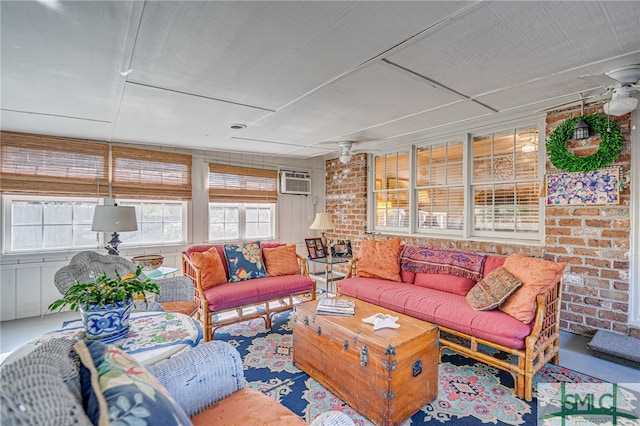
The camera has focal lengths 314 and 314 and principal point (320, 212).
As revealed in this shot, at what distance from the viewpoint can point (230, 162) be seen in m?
5.18

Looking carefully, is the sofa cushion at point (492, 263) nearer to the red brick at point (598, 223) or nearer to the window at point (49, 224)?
the red brick at point (598, 223)

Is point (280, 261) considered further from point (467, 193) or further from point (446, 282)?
point (467, 193)

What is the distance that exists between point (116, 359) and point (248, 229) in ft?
15.1

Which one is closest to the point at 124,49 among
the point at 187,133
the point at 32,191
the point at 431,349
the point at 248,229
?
the point at 187,133

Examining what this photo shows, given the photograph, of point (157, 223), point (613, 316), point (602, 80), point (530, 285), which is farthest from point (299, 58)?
point (157, 223)

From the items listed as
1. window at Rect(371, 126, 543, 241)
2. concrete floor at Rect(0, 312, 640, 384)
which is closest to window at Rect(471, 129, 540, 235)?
window at Rect(371, 126, 543, 241)

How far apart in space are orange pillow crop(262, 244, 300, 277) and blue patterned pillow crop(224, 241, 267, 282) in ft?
0.28

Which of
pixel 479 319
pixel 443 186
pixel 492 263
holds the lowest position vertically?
pixel 479 319

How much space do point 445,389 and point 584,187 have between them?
7.69ft

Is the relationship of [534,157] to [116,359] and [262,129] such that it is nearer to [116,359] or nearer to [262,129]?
[262,129]

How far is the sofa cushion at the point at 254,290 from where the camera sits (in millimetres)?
3086

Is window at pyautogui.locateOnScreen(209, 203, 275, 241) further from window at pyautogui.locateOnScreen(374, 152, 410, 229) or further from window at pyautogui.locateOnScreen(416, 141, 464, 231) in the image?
window at pyautogui.locateOnScreen(416, 141, 464, 231)

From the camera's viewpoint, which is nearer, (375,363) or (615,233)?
(375,363)

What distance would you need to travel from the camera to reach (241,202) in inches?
209
